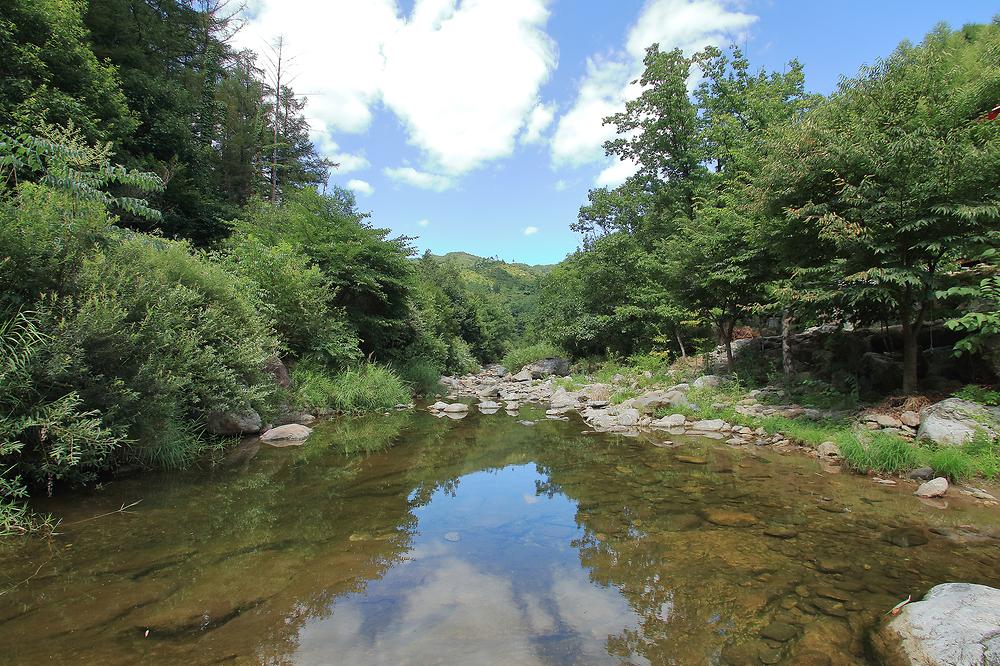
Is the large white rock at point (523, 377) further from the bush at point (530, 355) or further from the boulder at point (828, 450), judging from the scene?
the boulder at point (828, 450)

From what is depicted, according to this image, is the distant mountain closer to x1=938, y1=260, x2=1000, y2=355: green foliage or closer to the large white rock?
the large white rock

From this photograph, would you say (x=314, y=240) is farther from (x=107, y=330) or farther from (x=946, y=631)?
(x=946, y=631)

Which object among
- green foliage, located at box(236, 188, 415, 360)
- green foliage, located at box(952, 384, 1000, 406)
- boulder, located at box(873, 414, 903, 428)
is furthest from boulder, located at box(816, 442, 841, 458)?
green foliage, located at box(236, 188, 415, 360)

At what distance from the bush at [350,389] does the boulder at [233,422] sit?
7.43ft

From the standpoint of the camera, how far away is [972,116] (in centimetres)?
838

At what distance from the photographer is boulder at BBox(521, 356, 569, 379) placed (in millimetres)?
27723

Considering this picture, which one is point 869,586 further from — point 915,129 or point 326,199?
point 326,199

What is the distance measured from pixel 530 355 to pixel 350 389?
63.5 feet

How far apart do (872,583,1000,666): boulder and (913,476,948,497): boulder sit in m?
3.35

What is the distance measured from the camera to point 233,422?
384 inches

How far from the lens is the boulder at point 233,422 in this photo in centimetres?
948

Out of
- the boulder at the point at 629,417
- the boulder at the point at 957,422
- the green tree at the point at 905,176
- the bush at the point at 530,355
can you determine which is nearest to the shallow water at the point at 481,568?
the boulder at the point at 957,422

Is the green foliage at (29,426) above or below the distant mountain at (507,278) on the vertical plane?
below

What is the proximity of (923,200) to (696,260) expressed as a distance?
638 centimetres
